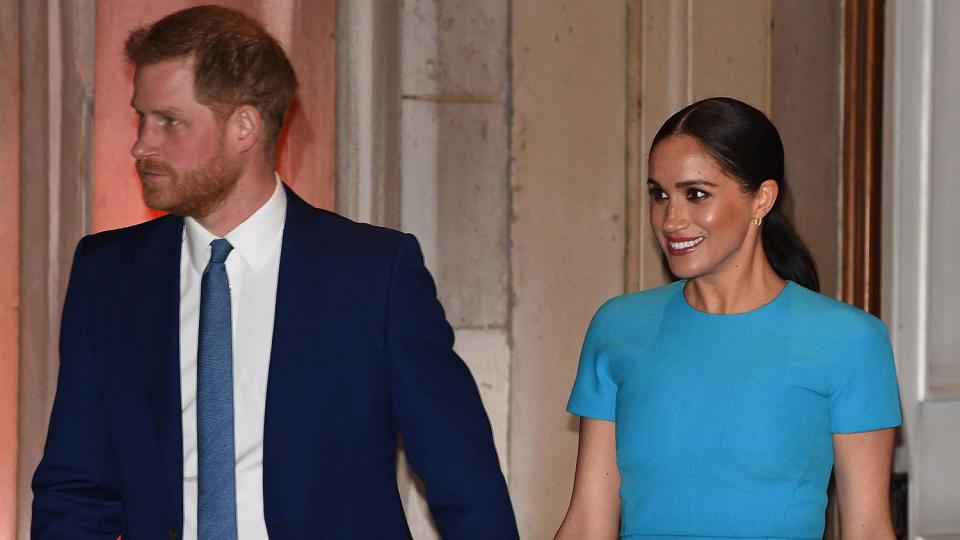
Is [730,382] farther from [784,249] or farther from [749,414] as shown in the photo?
[784,249]

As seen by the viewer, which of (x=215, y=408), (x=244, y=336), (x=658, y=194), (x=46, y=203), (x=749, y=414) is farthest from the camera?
(x=46, y=203)

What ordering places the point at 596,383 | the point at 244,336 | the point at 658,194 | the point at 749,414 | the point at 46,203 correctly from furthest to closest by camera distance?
the point at 46,203 < the point at 596,383 < the point at 658,194 < the point at 749,414 < the point at 244,336

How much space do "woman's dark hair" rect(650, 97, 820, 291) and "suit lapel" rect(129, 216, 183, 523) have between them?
3.56 feet

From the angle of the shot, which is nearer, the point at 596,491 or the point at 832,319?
the point at 832,319

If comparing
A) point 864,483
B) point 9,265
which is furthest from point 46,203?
point 864,483

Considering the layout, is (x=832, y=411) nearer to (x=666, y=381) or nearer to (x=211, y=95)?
(x=666, y=381)

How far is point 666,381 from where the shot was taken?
2793mm

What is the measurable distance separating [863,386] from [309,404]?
1129 millimetres

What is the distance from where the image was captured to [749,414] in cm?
268

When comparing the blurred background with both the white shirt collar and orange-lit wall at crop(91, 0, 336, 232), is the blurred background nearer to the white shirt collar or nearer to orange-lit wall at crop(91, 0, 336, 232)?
orange-lit wall at crop(91, 0, 336, 232)

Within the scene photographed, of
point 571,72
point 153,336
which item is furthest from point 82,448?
point 571,72

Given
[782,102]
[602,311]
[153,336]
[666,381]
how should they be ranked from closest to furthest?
[153,336]
[666,381]
[602,311]
[782,102]

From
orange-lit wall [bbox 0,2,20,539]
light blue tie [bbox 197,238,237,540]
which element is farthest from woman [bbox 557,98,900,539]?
orange-lit wall [bbox 0,2,20,539]

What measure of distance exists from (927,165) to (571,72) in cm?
121
